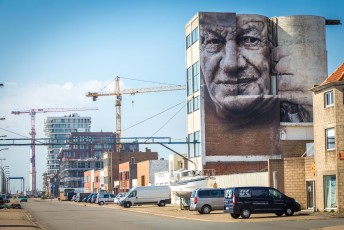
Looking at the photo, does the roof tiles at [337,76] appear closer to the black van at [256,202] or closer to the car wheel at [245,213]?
the black van at [256,202]

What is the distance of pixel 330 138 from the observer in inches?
1761

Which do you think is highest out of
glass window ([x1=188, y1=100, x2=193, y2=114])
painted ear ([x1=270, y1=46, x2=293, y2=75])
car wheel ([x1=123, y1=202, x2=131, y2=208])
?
painted ear ([x1=270, y1=46, x2=293, y2=75])

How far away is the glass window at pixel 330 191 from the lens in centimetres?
4419

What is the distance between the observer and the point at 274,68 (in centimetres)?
8712

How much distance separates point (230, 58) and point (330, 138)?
41.2 metres

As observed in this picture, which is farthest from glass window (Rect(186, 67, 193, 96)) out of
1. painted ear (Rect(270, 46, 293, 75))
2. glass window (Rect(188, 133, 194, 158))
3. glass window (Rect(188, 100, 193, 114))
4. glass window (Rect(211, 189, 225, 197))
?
glass window (Rect(211, 189, 225, 197))

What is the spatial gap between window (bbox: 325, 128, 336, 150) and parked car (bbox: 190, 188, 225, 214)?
33.1ft

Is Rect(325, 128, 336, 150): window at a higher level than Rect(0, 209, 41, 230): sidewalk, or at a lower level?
higher

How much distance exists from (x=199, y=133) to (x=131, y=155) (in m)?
72.6

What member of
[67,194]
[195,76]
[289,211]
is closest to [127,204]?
[195,76]

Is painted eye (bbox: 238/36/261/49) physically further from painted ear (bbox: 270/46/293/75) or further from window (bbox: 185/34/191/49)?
window (bbox: 185/34/191/49)

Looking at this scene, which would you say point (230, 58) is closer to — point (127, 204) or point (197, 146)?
point (197, 146)

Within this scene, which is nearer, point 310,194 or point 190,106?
point 310,194

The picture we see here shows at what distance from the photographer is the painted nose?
84688 millimetres
